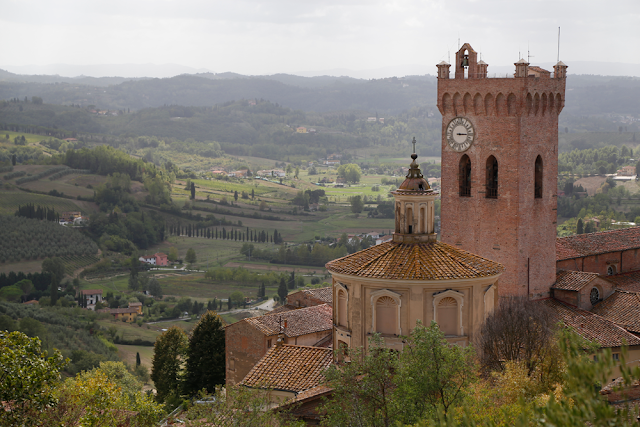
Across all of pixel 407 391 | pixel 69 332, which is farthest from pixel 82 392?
pixel 69 332

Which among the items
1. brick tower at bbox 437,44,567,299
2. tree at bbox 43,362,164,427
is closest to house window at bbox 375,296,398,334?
tree at bbox 43,362,164,427

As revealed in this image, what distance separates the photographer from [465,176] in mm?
44969

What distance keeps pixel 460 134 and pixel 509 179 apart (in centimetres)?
385

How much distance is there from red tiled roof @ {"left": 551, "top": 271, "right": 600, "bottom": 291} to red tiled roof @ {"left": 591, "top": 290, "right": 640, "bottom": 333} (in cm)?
160

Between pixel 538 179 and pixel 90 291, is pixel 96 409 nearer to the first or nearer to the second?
pixel 538 179

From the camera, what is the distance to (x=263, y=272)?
180 metres

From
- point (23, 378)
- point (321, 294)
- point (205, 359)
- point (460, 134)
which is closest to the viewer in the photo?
point (23, 378)

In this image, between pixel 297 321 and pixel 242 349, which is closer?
pixel 242 349

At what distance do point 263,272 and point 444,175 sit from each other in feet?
450

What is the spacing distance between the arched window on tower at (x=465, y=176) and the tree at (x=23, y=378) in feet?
85.2

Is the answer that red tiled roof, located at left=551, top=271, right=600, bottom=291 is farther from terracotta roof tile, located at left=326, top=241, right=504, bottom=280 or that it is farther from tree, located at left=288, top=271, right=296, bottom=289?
tree, located at left=288, top=271, right=296, bottom=289

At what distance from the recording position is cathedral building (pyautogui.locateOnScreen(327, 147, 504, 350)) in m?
30.6

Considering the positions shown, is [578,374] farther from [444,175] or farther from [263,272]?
[263,272]

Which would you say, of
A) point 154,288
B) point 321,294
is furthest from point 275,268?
point 321,294
